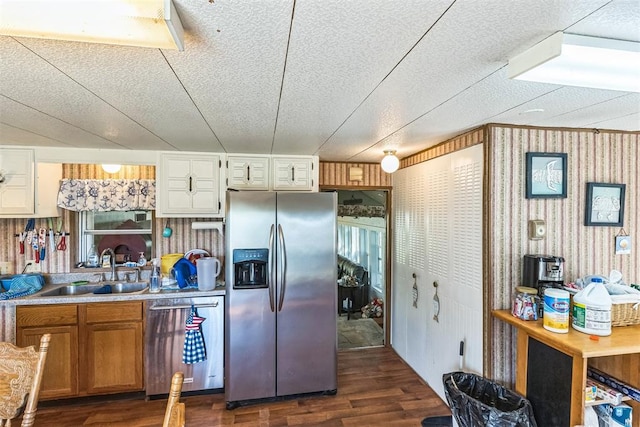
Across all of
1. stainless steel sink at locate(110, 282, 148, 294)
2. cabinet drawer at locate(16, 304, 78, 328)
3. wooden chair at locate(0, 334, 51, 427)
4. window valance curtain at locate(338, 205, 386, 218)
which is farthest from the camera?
window valance curtain at locate(338, 205, 386, 218)

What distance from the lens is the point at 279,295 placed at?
8.63ft

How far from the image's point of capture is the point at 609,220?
2232 mm

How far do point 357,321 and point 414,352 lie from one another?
1577 millimetres

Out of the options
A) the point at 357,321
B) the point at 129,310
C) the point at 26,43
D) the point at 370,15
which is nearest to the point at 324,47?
the point at 370,15

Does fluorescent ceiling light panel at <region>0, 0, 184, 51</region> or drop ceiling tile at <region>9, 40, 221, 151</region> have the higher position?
drop ceiling tile at <region>9, 40, 221, 151</region>

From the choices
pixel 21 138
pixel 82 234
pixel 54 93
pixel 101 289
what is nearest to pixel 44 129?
pixel 21 138

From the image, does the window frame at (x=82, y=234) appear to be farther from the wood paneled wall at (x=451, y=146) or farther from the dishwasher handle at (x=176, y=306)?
Answer: the wood paneled wall at (x=451, y=146)

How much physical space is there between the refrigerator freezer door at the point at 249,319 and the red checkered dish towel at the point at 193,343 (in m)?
0.23

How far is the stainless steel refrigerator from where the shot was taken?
2588 millimetres

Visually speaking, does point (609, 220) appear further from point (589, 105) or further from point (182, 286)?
point (182, 286)

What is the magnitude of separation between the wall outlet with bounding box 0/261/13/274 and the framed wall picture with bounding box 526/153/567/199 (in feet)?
14.8

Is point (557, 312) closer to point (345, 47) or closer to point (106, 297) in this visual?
point (345, 47)

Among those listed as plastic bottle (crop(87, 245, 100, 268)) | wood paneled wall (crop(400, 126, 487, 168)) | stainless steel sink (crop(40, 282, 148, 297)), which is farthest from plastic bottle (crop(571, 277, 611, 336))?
plastic bottle (crop(87, 245, 100, 268))

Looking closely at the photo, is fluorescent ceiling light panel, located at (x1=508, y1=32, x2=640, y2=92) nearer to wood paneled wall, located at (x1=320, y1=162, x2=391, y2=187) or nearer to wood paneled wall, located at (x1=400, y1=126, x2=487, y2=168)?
wood paneled wall, located at (x1=400, y1=126, x2=487, y2=168)
